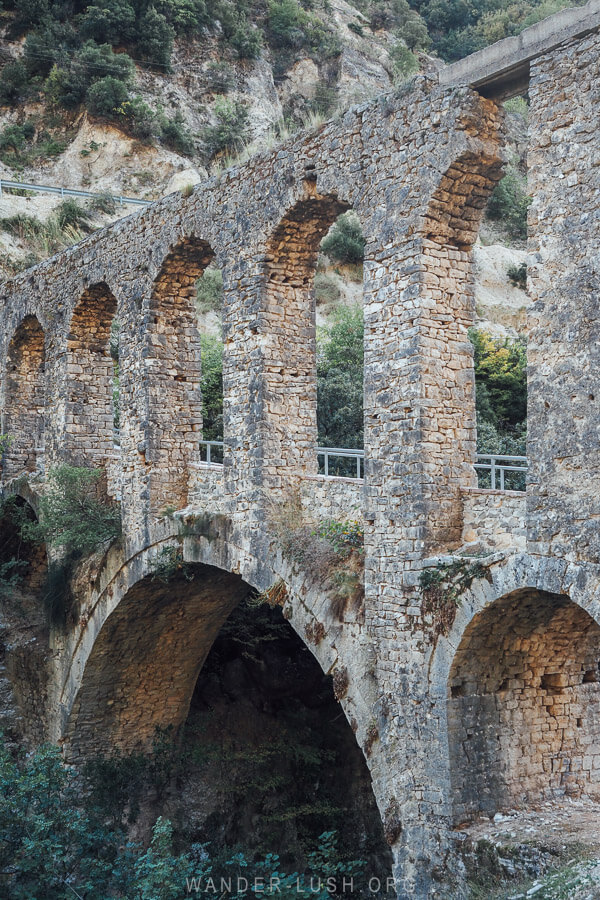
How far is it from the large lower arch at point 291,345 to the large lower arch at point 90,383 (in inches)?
187

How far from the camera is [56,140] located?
27984 millimetres

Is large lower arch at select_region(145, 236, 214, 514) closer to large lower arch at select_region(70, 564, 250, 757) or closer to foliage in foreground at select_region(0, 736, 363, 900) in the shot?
large lower arch at select_region(70, 564, 250, 757)

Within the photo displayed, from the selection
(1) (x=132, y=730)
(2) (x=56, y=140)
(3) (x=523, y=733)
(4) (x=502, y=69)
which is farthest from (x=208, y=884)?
(2) (x=56, y=140)

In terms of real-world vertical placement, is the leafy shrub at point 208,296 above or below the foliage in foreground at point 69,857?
above

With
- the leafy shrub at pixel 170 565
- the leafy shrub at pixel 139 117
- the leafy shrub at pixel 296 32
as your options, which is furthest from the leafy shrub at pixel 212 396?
the leafy shrub at pixel 296 32

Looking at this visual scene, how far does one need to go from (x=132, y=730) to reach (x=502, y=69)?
1123 centimetres

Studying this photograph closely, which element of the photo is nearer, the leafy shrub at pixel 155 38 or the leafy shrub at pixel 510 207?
the leafy shrub at pixel 155 38

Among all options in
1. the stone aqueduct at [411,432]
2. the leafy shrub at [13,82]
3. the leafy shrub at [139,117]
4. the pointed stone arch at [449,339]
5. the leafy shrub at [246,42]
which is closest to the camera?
the stone aqueduct at [411,432]

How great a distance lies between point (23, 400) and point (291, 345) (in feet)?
28.1

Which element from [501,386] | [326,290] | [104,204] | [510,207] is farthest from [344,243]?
[501,386]

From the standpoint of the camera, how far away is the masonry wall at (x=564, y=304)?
22.1 ft

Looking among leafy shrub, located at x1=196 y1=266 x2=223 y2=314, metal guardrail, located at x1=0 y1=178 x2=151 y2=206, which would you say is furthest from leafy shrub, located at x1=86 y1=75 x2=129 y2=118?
leafy shrub, located at x1=196 y1=266 x2=223 y2=314

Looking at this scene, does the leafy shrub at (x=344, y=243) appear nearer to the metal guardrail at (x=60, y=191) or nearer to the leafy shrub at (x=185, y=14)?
the metal guardrail at (x=60, y=191)

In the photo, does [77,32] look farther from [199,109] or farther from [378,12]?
[378,12]
